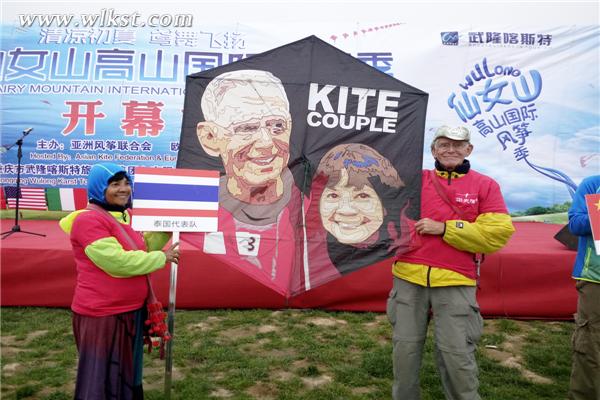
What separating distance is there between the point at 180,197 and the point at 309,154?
671mm

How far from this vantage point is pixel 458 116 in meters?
5.89

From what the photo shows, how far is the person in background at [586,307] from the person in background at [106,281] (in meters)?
2.16

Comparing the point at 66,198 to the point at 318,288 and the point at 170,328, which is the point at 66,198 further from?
the point at 170,328

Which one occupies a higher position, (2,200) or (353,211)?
(353,211)

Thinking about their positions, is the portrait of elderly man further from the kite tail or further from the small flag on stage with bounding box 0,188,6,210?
the small flag on stage with bounding box 0,188,6,210

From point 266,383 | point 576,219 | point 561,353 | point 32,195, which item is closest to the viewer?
point 576,219

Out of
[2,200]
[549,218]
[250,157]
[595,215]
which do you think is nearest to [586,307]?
[595,215]

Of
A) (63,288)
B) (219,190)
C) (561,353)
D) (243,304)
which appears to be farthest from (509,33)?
(63,288)

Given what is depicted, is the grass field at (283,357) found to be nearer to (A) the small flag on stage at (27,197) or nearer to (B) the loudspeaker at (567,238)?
(B) the loudspeaker at (567,238)

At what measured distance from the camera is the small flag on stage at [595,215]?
232 cm

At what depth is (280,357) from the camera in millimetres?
3488

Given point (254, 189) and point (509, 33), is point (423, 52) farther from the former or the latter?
point (254, 189)

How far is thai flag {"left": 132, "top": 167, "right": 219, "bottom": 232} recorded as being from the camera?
86.0 inches

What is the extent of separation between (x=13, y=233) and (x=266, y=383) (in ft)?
11.9
